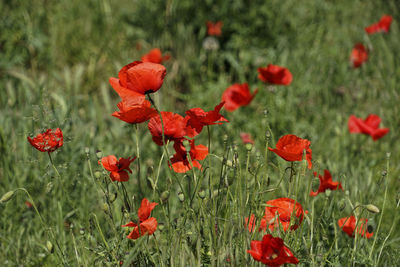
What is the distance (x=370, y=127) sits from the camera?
204 centimetres

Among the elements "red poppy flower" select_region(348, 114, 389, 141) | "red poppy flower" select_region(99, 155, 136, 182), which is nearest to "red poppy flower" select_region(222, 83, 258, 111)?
"red poppy flower" select_region(348, 114, 389, 141)

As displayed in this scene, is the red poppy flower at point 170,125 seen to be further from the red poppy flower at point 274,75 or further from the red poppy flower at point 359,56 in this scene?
the red poppy flower at point 359,56

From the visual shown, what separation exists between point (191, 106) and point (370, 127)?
1.18m

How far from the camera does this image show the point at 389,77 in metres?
2.84

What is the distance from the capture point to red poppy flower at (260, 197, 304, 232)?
1.22 meters

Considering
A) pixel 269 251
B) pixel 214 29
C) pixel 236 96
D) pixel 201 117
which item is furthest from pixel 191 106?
pixel 269 251

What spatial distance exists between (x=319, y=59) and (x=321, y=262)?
229 cm

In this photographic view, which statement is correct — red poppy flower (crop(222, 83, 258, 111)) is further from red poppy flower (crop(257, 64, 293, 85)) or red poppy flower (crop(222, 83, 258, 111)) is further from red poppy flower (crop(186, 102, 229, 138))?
red poppy flower (crop(186, 102, 229, 138))

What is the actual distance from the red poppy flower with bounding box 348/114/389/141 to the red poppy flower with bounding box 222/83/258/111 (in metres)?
0.58

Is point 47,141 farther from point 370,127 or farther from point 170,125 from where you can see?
point 370,127

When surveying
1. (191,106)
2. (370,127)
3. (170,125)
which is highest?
(170,125)

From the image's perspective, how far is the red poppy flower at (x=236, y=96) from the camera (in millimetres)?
2365

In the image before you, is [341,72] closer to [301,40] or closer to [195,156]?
[301,40]

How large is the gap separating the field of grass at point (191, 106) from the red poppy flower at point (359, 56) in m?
0.13
